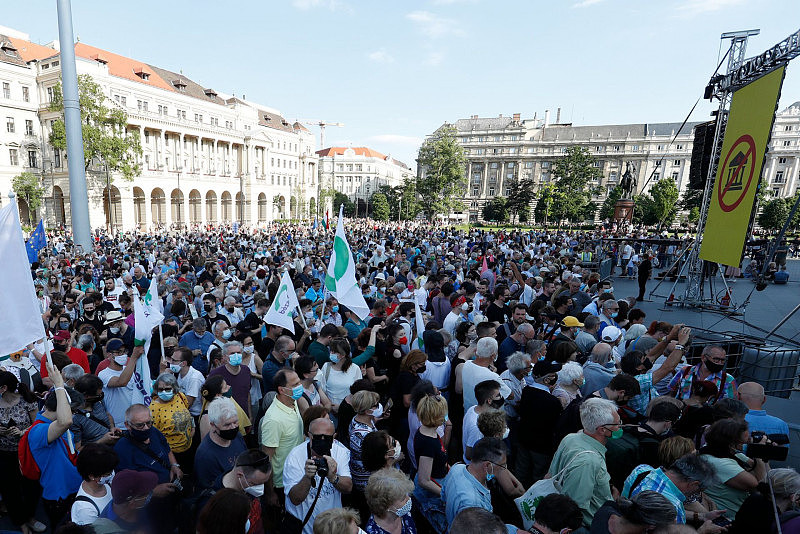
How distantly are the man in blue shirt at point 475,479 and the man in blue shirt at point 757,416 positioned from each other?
2.08 metres

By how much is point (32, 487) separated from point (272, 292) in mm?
5217

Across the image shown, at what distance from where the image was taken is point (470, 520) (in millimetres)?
2074

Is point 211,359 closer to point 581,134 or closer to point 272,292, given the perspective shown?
point 272,292

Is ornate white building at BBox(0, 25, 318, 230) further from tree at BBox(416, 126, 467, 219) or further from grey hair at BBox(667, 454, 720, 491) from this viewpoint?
grey hair at BBox(667, 454, 720, 491)

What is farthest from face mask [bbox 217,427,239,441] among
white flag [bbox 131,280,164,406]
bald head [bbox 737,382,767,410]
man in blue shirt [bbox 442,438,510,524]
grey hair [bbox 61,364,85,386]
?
bald head [bbox 737,382,767,410]

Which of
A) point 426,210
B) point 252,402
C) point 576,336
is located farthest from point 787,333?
point 426,210

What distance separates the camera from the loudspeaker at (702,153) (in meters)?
12.6

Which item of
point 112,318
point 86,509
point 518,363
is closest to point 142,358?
point 86,509

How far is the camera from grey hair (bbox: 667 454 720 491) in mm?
2506

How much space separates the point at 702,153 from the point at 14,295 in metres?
16.1

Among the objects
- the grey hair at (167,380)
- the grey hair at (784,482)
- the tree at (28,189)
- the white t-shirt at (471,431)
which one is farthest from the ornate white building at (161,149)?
the grey hair at (784,482)

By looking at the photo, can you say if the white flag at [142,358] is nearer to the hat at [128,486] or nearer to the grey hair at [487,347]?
the hat at [128,486]

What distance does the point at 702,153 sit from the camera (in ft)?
42.3

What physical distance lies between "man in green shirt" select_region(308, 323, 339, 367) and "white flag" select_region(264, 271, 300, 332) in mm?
582
